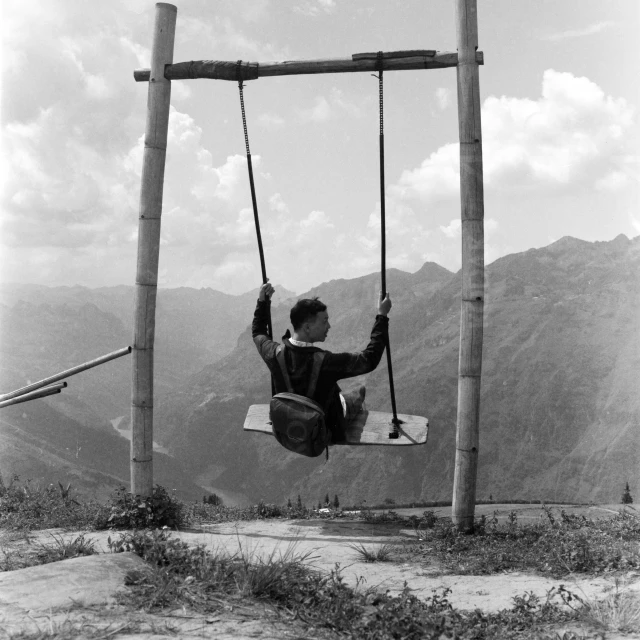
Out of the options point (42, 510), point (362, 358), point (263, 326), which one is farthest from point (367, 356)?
point (42, 510)

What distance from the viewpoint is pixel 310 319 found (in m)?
7.19

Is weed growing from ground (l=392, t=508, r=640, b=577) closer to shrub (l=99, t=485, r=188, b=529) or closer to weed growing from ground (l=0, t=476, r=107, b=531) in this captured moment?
shrub (l=99, t=485, r=188, b=529)

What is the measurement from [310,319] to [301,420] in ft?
3.10

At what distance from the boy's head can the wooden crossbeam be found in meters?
2.54

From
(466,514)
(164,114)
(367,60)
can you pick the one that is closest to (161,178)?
(164,114)

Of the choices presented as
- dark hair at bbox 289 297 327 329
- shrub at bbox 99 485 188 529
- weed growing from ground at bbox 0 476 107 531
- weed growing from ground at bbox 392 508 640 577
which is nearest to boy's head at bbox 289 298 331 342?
dark hair at bbox 289 297 327 329

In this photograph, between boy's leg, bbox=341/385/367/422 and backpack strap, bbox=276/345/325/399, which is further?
boy's leg, bbox=341/385/367/422

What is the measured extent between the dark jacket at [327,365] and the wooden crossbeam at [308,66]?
8.68 ft

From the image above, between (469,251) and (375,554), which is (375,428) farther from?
(469,251)

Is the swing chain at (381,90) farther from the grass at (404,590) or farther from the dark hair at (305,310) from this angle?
the grass at (404,590)

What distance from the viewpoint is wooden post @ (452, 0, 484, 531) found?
7.40m

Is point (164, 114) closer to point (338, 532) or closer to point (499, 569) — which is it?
point (338, 532)

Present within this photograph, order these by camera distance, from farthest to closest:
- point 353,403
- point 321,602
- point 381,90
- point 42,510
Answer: point 42,510
point 353,403
point 381,90
point 321,602

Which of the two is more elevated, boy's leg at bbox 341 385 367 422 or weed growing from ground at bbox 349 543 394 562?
boy's leg at bbox 341 385 367 422
